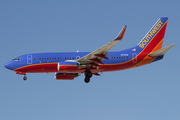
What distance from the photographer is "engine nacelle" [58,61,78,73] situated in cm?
4803

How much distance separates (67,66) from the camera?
48.1 m

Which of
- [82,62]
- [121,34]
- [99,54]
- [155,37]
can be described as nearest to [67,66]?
[82,62]

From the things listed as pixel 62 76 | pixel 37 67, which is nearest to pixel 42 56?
pixel 37 67

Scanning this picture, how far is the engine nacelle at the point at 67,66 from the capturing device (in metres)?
48.0

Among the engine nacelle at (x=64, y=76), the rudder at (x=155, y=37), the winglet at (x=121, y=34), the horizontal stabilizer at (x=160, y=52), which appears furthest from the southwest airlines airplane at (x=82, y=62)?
the winglet at (x=121, y=34)

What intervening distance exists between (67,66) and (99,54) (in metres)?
4.62

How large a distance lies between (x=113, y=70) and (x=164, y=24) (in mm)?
10901

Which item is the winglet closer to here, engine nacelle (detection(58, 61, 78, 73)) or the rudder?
engine nacelle (detection(58, 61, 78, 73))

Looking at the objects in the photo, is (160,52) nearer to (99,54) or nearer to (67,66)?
(99,54)

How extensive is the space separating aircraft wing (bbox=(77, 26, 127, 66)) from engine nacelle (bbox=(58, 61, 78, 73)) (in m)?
0.85

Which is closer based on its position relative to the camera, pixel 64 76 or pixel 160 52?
pixel 160 52

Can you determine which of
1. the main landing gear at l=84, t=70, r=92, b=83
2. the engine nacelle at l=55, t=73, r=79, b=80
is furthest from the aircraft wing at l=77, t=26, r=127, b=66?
the engine nacelle at l=55, t=73, r=79, b=80

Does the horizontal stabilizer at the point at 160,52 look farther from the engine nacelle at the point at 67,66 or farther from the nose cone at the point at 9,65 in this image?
the nose cone at the point at 9,65

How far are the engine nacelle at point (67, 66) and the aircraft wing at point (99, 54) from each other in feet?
2.79
